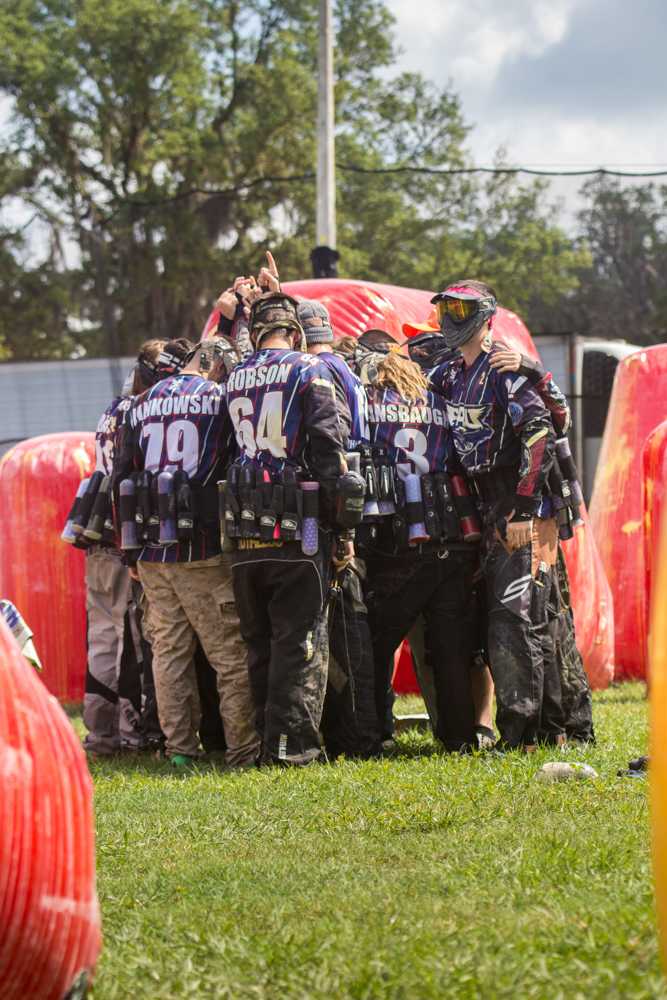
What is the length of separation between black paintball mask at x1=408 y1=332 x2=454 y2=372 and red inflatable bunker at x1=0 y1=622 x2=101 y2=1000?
177 inches

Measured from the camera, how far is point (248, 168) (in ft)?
96.7

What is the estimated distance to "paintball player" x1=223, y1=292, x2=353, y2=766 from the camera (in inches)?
228

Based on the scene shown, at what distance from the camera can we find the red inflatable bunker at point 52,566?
9250mm

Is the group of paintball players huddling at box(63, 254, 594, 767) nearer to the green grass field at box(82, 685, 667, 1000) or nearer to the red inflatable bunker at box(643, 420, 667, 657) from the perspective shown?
the green grass field at box(82, 685, 667, 1000)

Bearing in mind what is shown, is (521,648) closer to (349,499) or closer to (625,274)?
(349,499)

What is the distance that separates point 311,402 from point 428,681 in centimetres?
155

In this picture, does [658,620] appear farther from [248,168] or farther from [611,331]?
[611,331]

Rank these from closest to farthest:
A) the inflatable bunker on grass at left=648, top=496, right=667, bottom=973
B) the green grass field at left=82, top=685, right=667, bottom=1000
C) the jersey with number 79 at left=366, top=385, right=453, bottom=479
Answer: the inflatable bunker on grass at left=648, top=496, right=667, bottom=973 → the green grass field at left=82, top=685, right=667, bottom=1000 → the jersey with number 79 at left=366, top=385, right=453, bottom=479

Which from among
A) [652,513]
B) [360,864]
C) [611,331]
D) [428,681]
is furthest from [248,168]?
[360,864]

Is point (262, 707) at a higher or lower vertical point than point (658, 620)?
lower

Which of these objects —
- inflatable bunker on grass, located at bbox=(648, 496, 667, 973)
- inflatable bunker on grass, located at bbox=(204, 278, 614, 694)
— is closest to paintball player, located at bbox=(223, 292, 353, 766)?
inflatable bunker on grass, located at bbox=(204, 278, 614, 694)

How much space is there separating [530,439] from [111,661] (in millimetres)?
2891

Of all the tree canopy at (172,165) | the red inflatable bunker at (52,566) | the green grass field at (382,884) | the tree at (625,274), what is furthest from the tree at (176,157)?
the green grass field at (382,884)

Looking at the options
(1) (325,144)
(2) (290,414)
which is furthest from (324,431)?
(1) (325,144)
